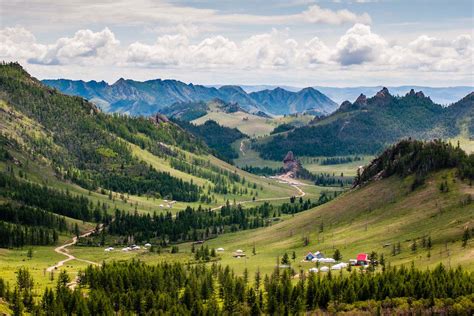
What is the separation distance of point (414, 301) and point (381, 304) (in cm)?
978

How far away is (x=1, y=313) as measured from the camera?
194500 mm

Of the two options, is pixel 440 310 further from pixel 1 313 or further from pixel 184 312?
pixel 1 313

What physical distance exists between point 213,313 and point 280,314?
20.3 meters

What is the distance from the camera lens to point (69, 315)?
654ft

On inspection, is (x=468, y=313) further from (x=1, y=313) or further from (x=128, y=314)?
(x=1, y=313)

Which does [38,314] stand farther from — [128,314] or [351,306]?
[351,306]

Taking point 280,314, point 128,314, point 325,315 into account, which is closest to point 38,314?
point 128,314

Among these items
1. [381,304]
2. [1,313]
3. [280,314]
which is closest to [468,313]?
[381,304]

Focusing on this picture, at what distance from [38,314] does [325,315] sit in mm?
86575

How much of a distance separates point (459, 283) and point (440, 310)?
10155 millimetres

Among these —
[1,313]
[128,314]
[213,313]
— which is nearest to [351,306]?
[213,313]

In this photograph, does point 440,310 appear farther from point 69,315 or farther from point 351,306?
point 69,315

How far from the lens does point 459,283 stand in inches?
7697

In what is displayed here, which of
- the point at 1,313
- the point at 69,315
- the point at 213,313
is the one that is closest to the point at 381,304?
the point at 213,313
